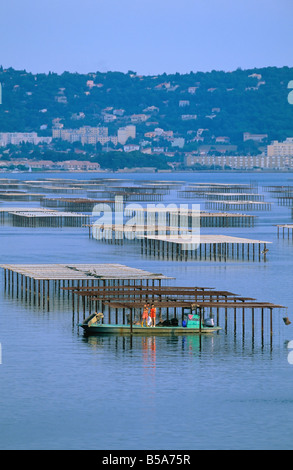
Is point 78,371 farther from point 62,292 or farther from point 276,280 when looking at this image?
point 276,280

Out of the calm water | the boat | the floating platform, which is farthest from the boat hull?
the floating platform

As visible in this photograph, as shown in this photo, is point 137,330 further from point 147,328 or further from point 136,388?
point 136,388

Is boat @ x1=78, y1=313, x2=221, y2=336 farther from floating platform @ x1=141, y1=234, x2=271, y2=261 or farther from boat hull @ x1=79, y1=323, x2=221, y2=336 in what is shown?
floating platform @ x1=141, y1=234, x2=271, y2=261

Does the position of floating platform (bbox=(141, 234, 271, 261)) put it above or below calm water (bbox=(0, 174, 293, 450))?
above

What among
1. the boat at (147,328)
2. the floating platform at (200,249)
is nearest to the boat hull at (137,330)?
the boat at (147,328)

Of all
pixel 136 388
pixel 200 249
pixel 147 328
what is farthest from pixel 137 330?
pixel 200 249
